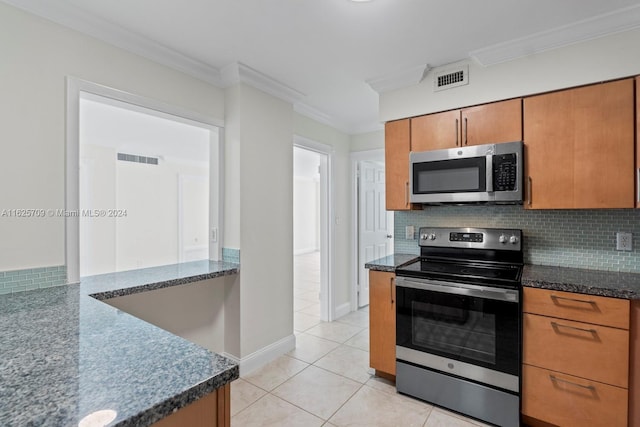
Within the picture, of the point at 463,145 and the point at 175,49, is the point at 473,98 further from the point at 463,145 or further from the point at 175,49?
the point at 175,49

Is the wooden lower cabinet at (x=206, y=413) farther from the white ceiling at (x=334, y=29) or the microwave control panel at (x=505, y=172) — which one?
the microwave control panel at (x=505, y=172)

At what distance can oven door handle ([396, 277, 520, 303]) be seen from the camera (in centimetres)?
187

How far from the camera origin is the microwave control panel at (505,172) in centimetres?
211

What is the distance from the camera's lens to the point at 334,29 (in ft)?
6.41

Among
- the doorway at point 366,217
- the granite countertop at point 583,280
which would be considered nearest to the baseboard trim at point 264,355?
the granite countertop at point 583,280

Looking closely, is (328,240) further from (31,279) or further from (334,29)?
(31,279)

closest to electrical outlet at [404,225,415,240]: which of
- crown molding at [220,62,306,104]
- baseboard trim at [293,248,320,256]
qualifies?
crown molding at [220,62,306,104]

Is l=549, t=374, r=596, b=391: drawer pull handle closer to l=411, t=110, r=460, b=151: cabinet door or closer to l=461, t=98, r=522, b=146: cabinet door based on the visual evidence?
l=461, t=98, r=522, b=146: cabinet door

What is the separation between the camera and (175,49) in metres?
2.22

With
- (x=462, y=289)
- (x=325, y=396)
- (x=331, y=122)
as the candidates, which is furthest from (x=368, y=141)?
(x=325, y=396)

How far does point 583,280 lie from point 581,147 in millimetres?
821

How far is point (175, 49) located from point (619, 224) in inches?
127

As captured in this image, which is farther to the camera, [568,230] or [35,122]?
[568,230]

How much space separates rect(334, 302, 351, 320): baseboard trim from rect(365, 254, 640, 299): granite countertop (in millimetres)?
1855
